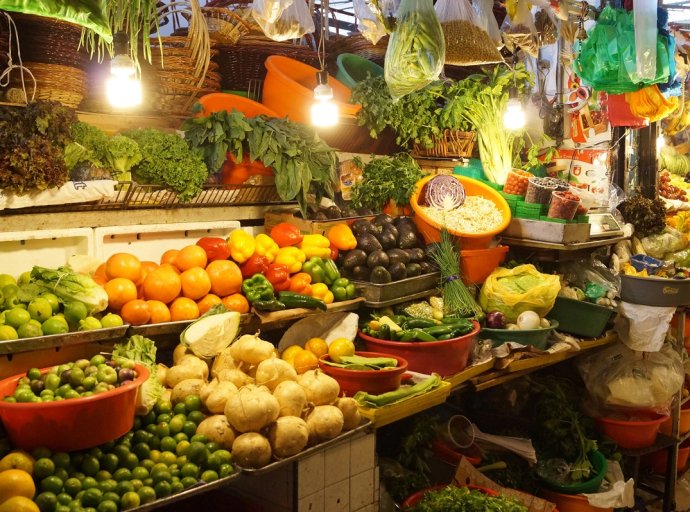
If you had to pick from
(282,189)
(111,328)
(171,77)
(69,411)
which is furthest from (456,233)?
(69,411)

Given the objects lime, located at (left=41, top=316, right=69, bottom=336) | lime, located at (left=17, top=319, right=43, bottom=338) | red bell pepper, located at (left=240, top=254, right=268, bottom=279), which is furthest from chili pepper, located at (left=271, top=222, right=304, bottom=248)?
lime, located at (left=17, top=319, right=43, bottom=338)

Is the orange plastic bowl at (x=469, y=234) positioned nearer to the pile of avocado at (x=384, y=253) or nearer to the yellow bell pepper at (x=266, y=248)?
the pile of avocado at (x=384, y=253)

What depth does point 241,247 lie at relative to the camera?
3902 mm

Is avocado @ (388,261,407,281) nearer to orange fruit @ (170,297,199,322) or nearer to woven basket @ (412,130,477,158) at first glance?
orange fruit @ (170,297,199,322)

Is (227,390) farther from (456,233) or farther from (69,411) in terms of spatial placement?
(456,233)

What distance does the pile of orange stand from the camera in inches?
132

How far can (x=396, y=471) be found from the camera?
167 inches

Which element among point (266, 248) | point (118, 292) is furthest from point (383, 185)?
point (118, 292)

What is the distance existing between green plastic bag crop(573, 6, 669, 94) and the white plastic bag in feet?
5.72

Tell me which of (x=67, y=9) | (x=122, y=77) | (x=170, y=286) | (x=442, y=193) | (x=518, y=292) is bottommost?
(x=518, y=292)

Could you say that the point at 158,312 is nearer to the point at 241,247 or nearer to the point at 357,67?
the point at 241,247

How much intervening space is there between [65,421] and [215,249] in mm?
1477

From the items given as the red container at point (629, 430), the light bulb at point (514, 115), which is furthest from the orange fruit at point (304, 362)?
the red container at point (629, 430)

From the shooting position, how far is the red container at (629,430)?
556 centimetres
